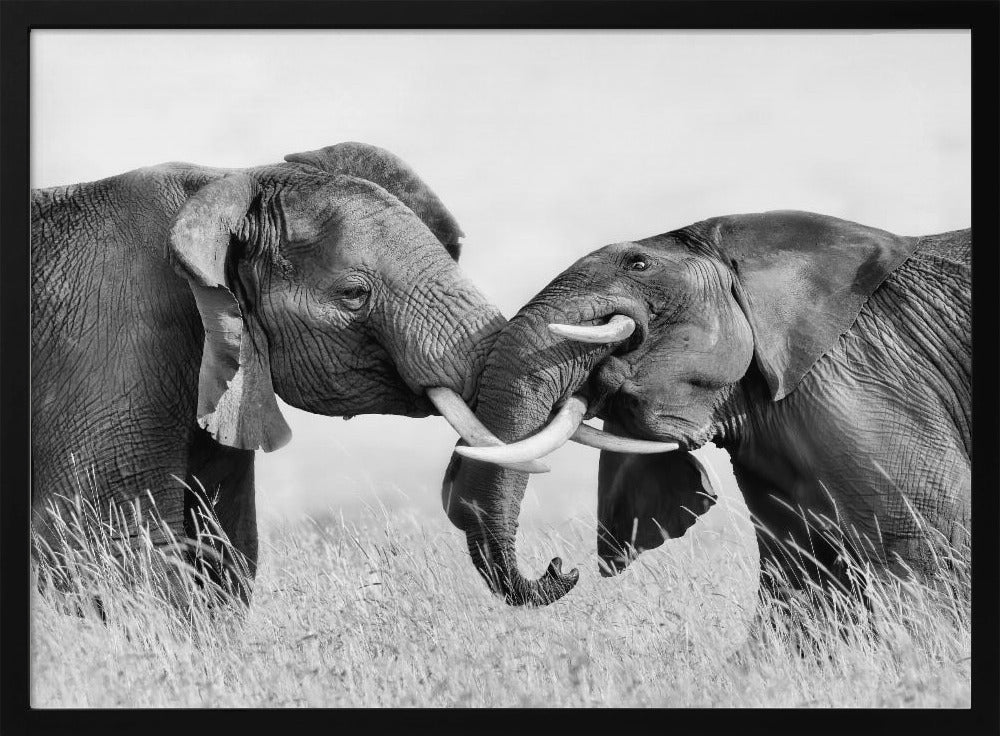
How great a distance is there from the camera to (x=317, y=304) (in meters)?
8.11

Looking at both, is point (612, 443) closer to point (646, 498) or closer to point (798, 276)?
point (646, 498)

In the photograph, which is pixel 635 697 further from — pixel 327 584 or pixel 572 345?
pixel 327 584

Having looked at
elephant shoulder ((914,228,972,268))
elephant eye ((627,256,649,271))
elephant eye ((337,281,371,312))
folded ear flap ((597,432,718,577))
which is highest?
elephant shoulder ((914,228,972,268))

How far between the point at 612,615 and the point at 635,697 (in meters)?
0.79

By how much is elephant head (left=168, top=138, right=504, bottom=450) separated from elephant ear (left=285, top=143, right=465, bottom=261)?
1.49 feet

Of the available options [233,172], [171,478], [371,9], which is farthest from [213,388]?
[371,9]

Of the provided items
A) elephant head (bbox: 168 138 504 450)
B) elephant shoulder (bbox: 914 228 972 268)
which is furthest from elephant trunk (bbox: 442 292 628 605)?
elephant shoulder (bbox: 914 228 972 268)

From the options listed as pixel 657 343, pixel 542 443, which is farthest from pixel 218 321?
pixel 657 343

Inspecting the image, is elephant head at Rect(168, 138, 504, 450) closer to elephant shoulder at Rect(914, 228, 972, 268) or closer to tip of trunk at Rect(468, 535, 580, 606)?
tip of trunk at Rect(468, 535, 580, 606)

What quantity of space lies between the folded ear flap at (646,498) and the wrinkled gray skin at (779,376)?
0.34 m

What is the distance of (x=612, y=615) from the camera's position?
8.30 metres

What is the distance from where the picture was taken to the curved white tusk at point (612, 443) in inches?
317

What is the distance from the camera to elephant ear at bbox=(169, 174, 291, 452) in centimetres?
794

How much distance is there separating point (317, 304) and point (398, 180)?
914mm
